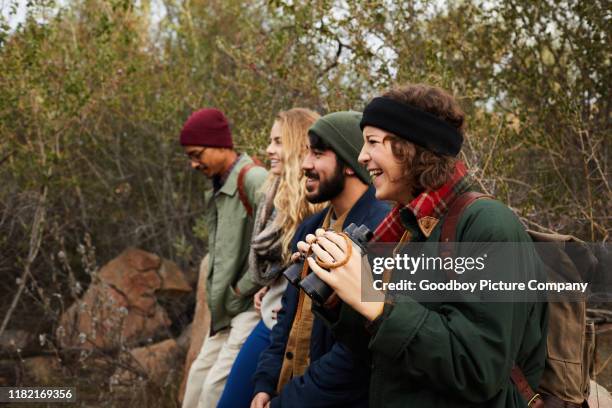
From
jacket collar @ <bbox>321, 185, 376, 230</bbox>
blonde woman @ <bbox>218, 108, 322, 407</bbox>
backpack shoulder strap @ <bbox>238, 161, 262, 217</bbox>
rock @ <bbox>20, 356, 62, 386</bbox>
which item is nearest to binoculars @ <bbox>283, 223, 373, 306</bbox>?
jacket collar @ <bbox>321, 185, 376, 230</bbox>

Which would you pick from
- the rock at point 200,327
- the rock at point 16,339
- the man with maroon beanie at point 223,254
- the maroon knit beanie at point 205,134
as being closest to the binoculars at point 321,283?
the man with maroon beanie at point 223,254

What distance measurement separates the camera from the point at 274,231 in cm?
420

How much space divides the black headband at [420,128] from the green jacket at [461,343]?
0.27m

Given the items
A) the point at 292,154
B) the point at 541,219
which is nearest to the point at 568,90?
the point at 541,219

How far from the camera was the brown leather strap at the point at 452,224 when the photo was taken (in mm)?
2186

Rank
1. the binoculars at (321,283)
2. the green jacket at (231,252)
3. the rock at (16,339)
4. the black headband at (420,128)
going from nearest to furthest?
the binoculars at (321,283)
the black headband at (420,128)
the green jacket at (231,252)
the rock at (16,339)

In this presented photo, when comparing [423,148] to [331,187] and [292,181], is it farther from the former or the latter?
[292,181]

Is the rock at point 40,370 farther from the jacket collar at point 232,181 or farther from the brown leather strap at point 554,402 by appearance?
the brown leather strap at point 554,402

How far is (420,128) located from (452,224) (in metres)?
0.36

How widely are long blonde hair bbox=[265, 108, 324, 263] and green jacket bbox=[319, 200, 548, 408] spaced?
1.87 metres

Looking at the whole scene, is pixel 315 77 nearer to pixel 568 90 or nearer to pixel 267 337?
pixel 568 90

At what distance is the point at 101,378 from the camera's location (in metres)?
7.62

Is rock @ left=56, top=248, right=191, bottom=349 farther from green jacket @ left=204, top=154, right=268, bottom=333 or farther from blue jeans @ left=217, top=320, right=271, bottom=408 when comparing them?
blue jeans @ left=217, top=320, right=271, bottom=408

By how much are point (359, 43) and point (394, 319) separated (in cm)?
455
